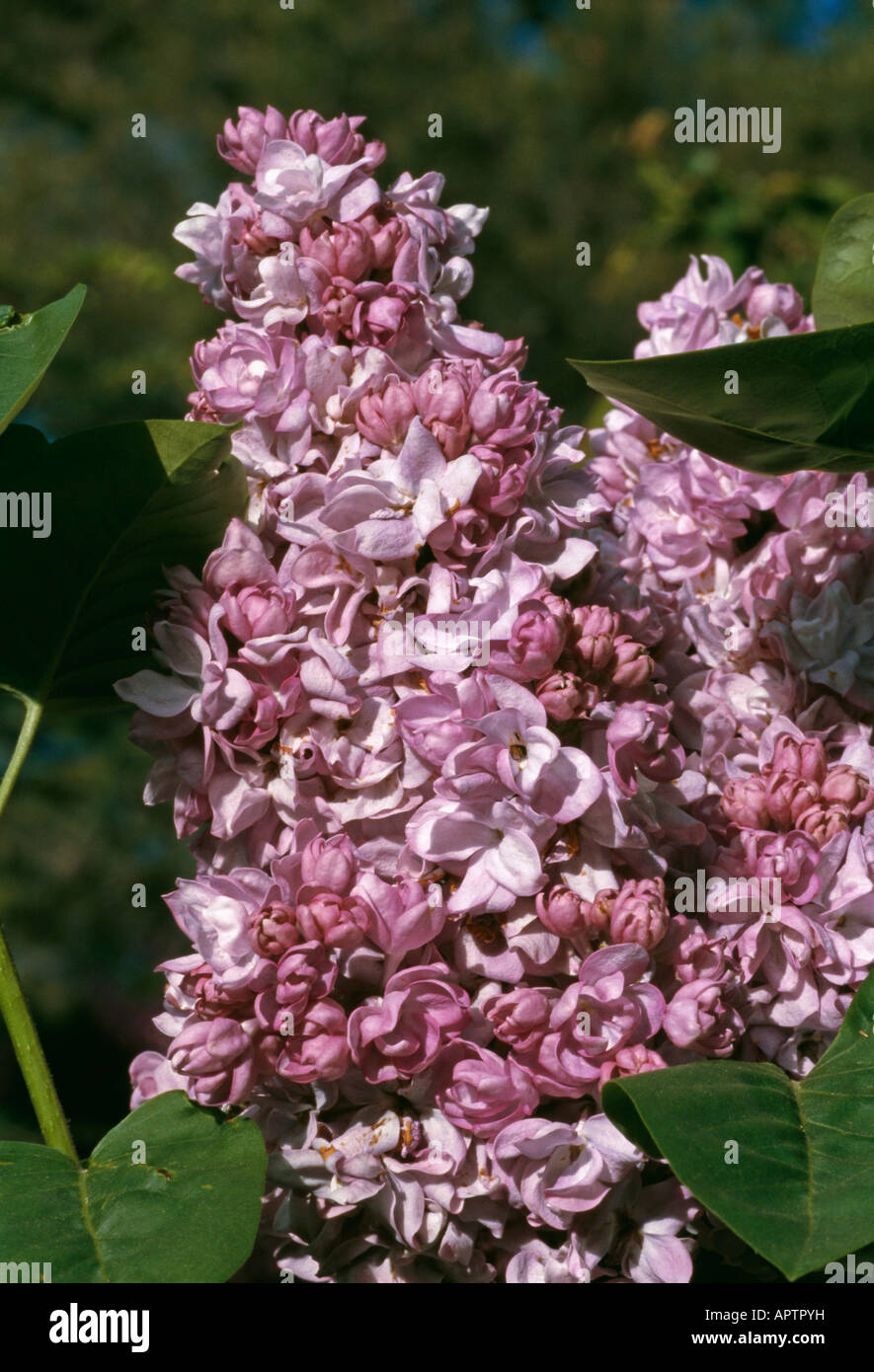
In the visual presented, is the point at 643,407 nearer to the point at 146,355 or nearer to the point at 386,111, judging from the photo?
the point at 146,355

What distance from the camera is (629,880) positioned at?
2.31 ft

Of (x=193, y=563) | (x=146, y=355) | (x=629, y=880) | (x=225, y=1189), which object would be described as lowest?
(x=225, y=1189)

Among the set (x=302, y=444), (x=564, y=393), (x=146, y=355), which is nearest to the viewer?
(x=302, y=444)

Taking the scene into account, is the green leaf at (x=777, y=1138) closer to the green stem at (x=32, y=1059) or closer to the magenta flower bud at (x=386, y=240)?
the green stem at (x=32, y=1059)

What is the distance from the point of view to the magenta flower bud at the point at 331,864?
688 millimetres

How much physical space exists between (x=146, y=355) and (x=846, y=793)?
2.75 metres

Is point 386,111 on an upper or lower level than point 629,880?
upper

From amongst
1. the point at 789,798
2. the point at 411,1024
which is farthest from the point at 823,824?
the point at 411,1024

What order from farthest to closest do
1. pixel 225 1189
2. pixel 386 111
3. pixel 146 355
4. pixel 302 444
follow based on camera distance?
pixel 386 111 < pixel 146 355 < pixel 302 444 < pixel 225 1189

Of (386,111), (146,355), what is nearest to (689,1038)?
(146,355)

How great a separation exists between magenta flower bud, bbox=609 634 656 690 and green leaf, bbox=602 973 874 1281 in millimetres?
187

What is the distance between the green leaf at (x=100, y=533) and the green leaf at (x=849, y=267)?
0.41m

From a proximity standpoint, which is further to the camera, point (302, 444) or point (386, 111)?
point (386, 111)

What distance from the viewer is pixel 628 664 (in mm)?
720
